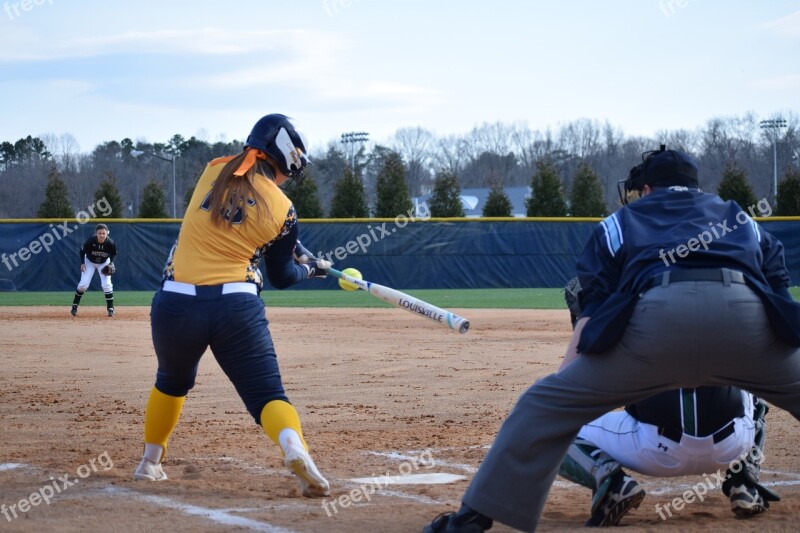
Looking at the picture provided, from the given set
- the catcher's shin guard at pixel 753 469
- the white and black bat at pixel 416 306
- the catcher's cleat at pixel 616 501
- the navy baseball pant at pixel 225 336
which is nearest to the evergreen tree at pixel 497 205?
the white and black bat at pixel 416 306

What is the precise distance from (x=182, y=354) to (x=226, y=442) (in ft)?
5.96

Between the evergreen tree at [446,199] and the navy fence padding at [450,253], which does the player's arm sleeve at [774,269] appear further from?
the evergreen tree at [446,199]

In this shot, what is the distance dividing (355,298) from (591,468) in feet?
71.0

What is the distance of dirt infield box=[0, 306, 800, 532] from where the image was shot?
4.32 meters

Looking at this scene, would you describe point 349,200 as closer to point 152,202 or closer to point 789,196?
point 152,202

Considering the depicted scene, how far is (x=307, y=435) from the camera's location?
668 centimetres

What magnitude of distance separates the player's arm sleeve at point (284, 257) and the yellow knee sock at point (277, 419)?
629mm

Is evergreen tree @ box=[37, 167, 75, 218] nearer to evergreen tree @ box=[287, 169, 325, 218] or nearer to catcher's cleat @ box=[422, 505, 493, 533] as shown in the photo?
evergreen tree @ box=[287, 169, 325, 218]

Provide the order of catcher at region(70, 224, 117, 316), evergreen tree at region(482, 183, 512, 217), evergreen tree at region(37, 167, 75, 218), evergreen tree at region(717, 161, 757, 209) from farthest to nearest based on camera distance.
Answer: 1. evergreen tree at region(482, 183, 512, 217)
2. evergreen tree at region(37, 167, 75, 218)
3. evergreen tree at region(717, 161, 757, 209)
4. catcher at region(70, 224, 117, 316)

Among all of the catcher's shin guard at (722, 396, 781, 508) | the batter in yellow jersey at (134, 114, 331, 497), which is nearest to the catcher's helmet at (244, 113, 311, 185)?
the batter in yellow jersey at (134, 114, 331, 497)

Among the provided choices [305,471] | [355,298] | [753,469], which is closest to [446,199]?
[355,298]

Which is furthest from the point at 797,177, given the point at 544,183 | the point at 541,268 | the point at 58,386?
the point at 58,386

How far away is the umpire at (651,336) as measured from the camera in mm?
3348

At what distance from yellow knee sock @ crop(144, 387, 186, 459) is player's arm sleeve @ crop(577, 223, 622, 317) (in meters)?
2.42
